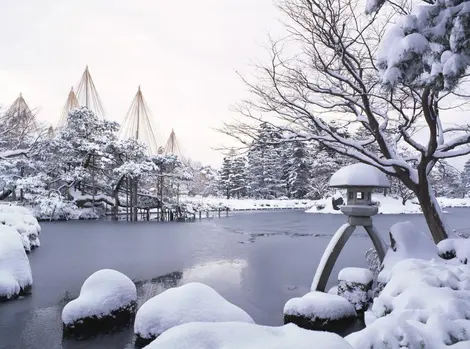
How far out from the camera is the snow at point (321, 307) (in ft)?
17.4

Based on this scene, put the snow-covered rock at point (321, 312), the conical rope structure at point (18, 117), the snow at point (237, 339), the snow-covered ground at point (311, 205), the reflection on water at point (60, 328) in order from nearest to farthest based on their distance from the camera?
the snow at point (237, 339) < the reflection on water at point (60, 328) < the snow-covered rock at point (321, 312) < the conical rope structure at point (18, 117) < the snow-covered ground at point (311, 205)

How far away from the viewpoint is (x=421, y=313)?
243 cm

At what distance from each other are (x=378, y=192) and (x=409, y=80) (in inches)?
1488

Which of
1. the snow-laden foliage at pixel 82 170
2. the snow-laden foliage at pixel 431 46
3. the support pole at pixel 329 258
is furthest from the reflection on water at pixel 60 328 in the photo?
the snow-laden foliage at pixel 82 170

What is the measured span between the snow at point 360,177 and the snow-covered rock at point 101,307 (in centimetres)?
415

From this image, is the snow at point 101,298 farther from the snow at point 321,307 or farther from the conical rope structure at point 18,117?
the conical rope structure at point 18,117

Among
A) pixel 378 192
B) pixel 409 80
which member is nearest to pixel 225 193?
pixel 378 192

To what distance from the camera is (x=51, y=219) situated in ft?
71.7

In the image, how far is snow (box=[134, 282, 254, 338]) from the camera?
434 cm

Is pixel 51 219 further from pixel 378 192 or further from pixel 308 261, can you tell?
pixel 378 192

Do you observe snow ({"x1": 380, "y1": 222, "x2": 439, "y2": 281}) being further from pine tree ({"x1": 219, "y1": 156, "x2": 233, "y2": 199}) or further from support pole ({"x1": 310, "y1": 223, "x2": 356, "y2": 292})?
pine tree ({"x1": 219, "y1": 156, "x2": 233, "y2": 199})

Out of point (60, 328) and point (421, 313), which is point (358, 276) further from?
point (60, 328)

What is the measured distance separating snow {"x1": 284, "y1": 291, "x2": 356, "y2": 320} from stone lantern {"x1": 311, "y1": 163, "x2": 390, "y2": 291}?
864 millimetres

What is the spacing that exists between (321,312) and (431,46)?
3.98 metres
